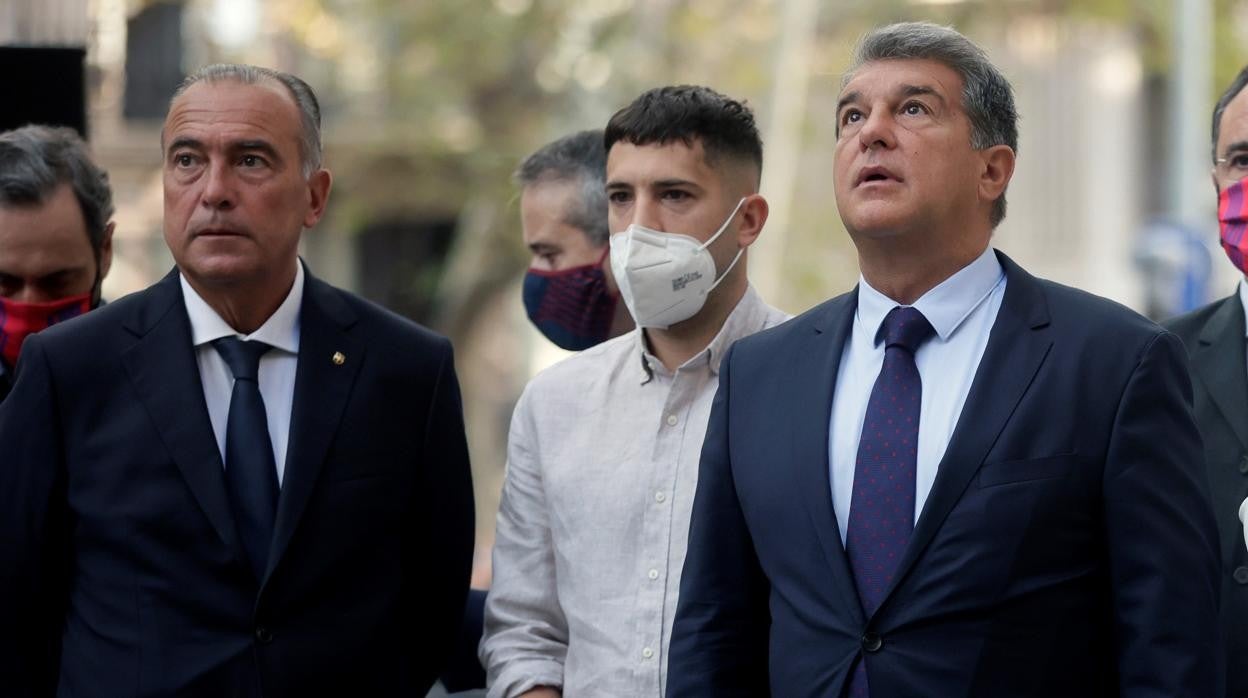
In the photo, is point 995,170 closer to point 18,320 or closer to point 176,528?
point 176,528

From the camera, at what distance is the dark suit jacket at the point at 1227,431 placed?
13.2 feet

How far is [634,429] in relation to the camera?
4.37 meters

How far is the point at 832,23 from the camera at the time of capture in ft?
54.7

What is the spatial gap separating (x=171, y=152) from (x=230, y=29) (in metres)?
15.5

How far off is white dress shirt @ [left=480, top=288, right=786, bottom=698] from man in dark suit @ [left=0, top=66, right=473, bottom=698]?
222 millimetres

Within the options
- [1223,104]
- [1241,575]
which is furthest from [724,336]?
[1223,104]

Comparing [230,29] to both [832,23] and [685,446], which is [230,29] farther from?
[685,446]

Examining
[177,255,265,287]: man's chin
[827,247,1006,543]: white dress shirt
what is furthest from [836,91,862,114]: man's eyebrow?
[177,255,265,287]: man's chin

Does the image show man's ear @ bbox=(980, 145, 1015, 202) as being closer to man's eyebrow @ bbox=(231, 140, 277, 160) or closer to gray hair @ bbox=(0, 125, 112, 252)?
man's eyebrow @ bbox=(231, 140, 277, 160)

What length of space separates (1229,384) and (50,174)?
2997 millimetres

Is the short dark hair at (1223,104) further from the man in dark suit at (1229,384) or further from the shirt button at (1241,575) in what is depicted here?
the shirt button at (1241,575)

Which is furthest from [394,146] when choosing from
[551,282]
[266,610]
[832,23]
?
[266,610]

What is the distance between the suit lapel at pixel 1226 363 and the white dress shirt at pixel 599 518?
1.04 m

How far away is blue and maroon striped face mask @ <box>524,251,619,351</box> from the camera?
5.23 metres
